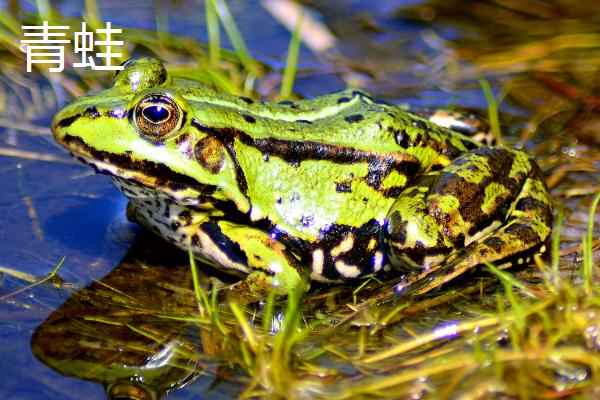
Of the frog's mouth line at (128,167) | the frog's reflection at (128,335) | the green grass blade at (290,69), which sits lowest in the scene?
the frog's reflection at (128,335)

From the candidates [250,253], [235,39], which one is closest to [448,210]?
[250,253]

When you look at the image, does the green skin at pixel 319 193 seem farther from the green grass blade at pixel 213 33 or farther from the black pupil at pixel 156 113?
the green grass blade at pixel 213 33

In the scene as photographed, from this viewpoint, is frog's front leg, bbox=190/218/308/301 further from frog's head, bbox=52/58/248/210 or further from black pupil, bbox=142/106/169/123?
black pupil, bbox=142/106/169/123

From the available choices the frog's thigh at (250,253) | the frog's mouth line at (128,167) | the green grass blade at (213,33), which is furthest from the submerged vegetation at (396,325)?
the green grass blade at (213,33)

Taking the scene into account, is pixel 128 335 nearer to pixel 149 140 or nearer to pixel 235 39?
pixel 149 140

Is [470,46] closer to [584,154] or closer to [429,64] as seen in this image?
[429,64]

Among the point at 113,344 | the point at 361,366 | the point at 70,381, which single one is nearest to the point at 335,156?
the point at 361,366

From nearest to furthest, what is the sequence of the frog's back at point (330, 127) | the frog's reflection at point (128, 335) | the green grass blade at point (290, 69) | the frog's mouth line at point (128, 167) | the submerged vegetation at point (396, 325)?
the submerged vegetation at point (396, 325), the frog's reflection at point (128, 335), the frog's mouth line at point (128, 167), the frog's back at point (330, 127), the green grass blade at point (290, 69)
